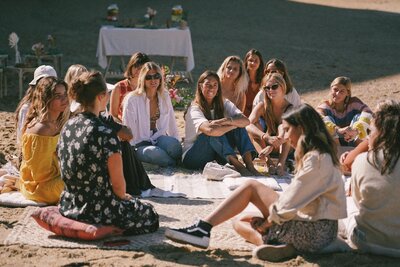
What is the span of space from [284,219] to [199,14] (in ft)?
52.5

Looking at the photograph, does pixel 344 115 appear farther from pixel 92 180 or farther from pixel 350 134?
pixel 92 180

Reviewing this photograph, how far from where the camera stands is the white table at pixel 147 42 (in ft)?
43.8

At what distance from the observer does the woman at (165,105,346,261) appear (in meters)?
5.19

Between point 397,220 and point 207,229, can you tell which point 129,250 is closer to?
point 207,229

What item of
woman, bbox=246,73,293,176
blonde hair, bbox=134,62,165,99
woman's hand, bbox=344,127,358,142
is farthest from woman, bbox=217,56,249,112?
woman's hand, bbox=344,127,358,142

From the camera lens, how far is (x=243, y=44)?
16.7 meters

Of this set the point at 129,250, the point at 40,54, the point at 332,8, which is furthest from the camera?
the point at 332,8

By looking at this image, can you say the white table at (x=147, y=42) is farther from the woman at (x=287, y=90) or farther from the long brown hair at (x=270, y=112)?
the long brown hair at (x=270, y=112)

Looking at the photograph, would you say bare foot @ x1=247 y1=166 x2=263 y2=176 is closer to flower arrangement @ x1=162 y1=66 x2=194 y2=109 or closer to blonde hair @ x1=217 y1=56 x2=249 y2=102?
blonde hair @ x1=217 y1=56 x2=249 y2=102

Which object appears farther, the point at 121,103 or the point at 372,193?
the point at 121,103

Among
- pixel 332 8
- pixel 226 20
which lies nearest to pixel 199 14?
pixel 226 20

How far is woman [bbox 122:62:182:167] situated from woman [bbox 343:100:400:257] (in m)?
2.98

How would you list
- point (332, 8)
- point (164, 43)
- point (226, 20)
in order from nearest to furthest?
point (164, 43)
point (226, 20)
point (332, 8)

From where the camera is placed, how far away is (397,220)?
5359 mm
